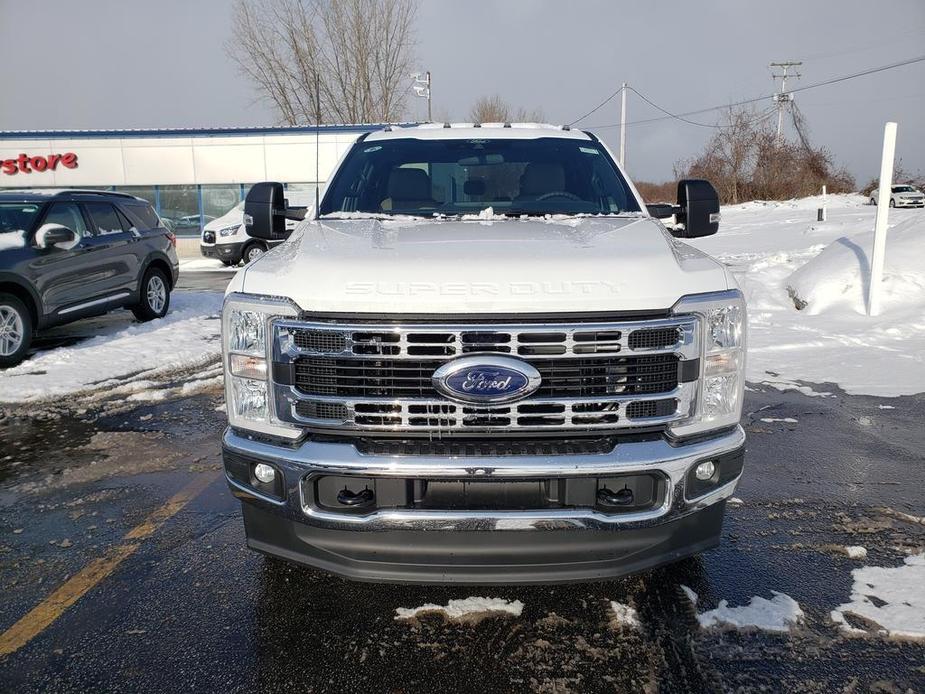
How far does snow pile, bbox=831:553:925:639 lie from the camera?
258 centimetres

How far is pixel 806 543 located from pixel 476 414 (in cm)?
203

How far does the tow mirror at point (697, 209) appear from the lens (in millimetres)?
3900

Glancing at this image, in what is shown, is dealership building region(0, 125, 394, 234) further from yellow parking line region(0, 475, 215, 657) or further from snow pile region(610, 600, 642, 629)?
snow pile region(610, 600, 642, 629)

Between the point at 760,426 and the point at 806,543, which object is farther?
→ the point at 760,426

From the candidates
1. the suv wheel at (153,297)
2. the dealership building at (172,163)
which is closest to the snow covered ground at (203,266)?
the dealership building at (172,163)

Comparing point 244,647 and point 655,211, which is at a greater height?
point 655,211

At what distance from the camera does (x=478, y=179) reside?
386 cm

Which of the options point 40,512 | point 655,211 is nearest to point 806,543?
point 655,211

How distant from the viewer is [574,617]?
2688 millimetres

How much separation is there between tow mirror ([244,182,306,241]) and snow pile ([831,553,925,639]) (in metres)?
3.37

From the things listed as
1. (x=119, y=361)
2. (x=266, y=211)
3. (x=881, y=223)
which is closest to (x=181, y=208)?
(x=119, y=361)

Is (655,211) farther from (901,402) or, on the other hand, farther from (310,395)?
(901,402)

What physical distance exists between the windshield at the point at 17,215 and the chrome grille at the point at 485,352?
7240 mm

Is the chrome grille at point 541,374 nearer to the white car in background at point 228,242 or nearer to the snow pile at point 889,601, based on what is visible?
the snow pile at point 889,601
